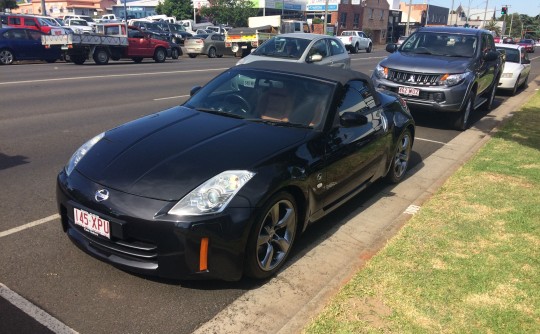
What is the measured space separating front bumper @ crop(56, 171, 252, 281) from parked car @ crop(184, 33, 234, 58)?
26.9 metres

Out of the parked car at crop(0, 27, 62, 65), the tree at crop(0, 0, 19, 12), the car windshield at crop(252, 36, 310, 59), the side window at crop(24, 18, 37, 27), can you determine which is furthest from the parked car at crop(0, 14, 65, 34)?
the tree at crop(0, 0, 19, 12)

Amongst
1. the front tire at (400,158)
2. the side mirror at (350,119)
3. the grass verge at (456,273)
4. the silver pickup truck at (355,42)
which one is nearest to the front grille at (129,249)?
the grass verge at (456,273)

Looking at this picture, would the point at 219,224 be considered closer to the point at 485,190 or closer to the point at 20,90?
the point at 485,190

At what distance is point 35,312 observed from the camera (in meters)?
3.07

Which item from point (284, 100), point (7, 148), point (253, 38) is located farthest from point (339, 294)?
point (253, 38)

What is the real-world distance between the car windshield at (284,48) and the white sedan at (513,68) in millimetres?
7110

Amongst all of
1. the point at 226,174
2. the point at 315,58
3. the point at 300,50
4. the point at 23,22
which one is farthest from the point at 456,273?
the point at 23,22

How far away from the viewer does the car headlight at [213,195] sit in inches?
123

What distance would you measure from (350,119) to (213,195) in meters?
1.73

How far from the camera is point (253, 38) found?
2886 centimetres

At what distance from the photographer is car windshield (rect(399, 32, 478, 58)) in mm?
9859

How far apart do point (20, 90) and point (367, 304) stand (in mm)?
11906

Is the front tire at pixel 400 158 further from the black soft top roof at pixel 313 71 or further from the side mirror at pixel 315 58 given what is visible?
the side mirror at pixel 315 58

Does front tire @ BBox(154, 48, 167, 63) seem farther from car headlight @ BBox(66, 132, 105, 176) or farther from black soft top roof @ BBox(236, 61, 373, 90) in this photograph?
car headlight @ BBox(66, 132, 105, 176)
